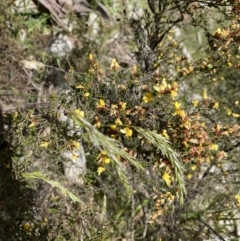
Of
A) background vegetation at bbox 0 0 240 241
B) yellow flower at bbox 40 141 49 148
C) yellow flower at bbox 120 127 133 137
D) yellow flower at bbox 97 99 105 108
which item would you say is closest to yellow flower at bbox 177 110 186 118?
background vegetation at bbox 0 0 240 241

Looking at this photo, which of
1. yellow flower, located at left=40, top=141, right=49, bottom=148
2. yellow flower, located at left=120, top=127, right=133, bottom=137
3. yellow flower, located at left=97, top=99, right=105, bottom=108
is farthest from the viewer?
yellow flower, located at left=40, top=141, right=49, bottom=148

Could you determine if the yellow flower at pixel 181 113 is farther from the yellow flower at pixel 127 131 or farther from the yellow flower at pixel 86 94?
the yellow flower at pixel 86 94

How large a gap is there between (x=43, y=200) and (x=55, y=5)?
295 cm

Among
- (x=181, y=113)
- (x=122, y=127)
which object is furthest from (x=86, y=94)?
(x=181, y=113)

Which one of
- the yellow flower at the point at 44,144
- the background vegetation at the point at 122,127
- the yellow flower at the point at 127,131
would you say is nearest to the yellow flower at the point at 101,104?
the background vegetation at the point at 122,127

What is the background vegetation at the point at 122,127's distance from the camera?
271 centimetres

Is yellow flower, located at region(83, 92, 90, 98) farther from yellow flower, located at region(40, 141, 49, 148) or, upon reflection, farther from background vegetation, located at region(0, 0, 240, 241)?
yellow flower, located at region(40, 141, 49, 148)

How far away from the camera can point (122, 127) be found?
2.66 meters

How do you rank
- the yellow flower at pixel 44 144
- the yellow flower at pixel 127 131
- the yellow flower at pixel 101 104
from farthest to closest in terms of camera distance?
the yellow flower at pixel 44 144, the yellow flower at pixel 101 104, the yellow flower at pixel 127 131

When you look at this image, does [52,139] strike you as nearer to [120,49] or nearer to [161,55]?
[161,55]

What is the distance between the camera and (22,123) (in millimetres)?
2762

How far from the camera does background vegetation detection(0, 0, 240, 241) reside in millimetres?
2707

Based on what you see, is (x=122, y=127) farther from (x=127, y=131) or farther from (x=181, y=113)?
(x=181, y=113)

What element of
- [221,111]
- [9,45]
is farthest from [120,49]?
[221,111]
